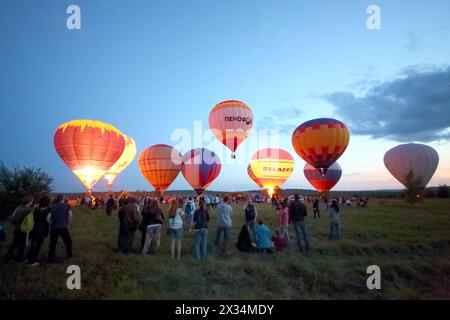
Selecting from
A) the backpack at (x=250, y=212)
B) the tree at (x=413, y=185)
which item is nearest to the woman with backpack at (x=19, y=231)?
the backpack at (x=250, y=212)

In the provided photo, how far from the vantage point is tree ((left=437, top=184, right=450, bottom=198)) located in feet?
195

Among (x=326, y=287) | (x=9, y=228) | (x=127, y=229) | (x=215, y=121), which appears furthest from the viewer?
(x=215, y=121)

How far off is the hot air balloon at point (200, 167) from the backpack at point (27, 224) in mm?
22280

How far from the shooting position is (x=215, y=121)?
1002 inches

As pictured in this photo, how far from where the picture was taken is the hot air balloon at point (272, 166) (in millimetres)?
33906

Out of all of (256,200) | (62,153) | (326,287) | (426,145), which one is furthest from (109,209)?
(426,145)

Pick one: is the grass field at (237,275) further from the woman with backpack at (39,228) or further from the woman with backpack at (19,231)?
the woman with backpack at (19,231)

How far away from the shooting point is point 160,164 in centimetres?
3017

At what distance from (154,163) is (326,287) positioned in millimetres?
26061

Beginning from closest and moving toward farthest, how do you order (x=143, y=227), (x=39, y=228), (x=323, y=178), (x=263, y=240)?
1. (x=39, y=228)
2. (x=143, y=227)
3. (x=263, y=240)
4. (x=323, y=178)

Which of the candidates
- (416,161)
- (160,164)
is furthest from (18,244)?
(416,161)

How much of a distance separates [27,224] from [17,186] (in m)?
13.1

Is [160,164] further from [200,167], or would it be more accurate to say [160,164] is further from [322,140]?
[322,140]
